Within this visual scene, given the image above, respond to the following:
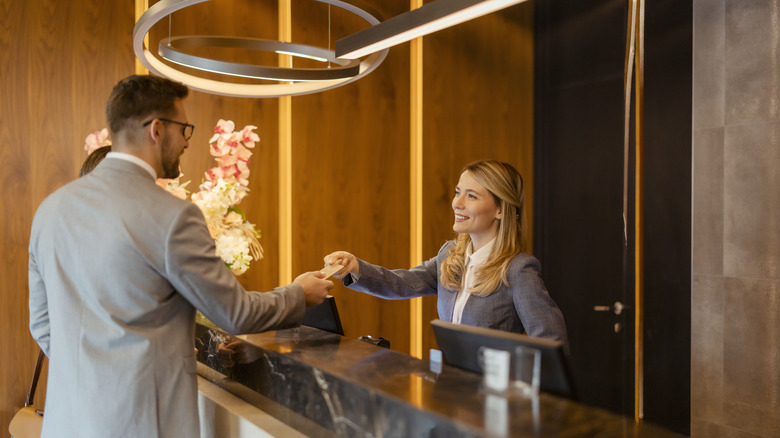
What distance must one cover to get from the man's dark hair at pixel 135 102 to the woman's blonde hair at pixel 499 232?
1.32 meters

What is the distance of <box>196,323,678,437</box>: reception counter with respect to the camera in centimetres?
122

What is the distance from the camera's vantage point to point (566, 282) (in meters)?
4.63

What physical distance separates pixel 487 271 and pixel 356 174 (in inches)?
90.4

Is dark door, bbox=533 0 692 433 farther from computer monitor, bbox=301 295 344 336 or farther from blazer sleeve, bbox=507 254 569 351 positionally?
computer monitor, bbox=301 295 344 336

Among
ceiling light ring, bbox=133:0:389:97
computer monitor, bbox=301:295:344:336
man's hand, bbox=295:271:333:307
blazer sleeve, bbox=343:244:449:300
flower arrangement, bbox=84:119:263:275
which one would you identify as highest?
ceiling light ring, bbox=133:0:389:97

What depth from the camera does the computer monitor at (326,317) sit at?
2.20m

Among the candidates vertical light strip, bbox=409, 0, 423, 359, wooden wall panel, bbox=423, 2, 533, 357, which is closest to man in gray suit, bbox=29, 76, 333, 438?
vertical light strip, bbox=409, 0, 423, 359

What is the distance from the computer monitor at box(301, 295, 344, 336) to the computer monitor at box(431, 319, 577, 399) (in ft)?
2.05

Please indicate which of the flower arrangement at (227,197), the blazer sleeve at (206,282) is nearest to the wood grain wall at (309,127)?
the flower arrangement at (227,197)

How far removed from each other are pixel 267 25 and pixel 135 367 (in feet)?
10.3

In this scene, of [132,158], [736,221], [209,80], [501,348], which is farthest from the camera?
[736,221]

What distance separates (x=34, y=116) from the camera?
332 centimetres

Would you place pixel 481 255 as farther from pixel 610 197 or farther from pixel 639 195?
pixel 610 197

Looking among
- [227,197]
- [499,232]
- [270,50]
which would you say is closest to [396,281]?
[499,232]
